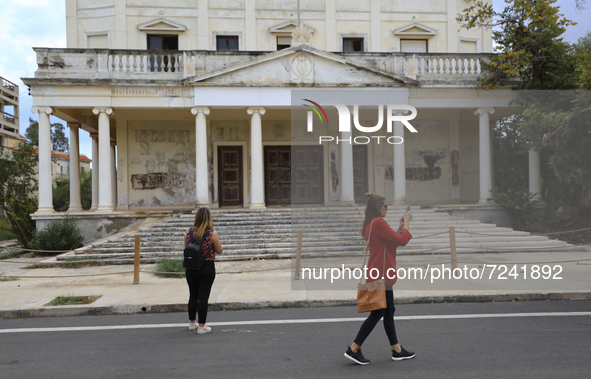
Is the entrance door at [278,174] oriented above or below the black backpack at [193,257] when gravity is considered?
above

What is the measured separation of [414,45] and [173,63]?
1118 centimetres

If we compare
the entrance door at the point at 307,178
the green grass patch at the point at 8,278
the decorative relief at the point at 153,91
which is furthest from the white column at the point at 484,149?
the green grass patch at the point at 8,278

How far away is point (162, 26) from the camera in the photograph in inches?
791

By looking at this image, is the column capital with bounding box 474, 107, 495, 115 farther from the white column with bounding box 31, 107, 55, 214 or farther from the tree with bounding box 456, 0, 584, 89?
the white column with bounding box 31, 107, 55, 214

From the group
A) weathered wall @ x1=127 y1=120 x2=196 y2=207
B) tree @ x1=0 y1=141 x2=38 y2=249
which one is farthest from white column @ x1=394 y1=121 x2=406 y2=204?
tree @ x1=0 y1=141 x2=38 y2=249

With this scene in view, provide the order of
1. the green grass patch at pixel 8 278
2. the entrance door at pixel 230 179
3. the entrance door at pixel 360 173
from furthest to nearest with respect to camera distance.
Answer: the entrance door at pixel 360 173
the entrance door at pixel 230 179
the green grass patch at pixel 8 278

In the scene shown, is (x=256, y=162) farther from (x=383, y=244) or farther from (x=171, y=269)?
(x=383, y=244)

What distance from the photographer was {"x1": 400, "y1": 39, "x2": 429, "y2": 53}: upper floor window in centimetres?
2127

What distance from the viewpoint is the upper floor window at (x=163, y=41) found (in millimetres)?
20328

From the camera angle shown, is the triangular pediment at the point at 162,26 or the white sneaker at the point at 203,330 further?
the triangular pediment at the point at 162,26

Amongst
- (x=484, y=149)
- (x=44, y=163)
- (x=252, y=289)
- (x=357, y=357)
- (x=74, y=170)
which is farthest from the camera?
(x=74, y=170)

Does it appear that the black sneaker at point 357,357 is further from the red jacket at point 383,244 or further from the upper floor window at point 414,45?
the upper floor window at point 414,45

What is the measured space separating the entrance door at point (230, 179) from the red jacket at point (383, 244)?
15.5m

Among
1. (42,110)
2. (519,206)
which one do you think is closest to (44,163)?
(42,110)
